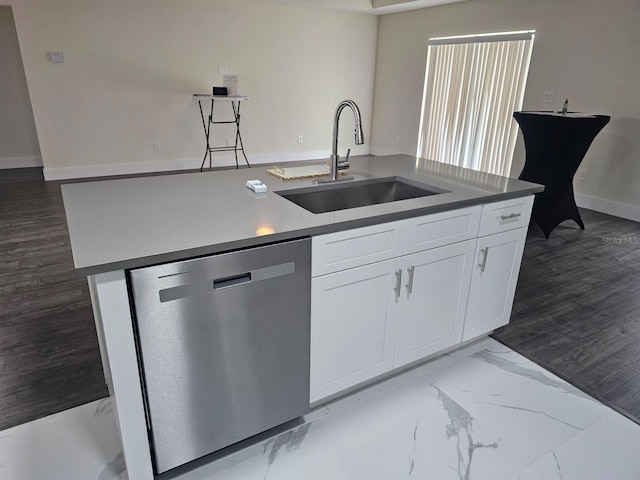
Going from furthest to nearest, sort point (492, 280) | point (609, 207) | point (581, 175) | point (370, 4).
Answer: point (370, 4)
point (581, 175)
point (609, 207)
point (492, 280)

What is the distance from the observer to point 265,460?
1.52m

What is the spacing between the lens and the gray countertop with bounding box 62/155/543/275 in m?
1.20

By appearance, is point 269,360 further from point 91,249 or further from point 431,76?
point 431,76

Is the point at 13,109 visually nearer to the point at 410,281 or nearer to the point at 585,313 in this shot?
the point at 410,281

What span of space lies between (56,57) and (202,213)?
4.66m

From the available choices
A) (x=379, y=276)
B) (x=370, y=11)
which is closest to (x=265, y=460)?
(x=379, y=276)

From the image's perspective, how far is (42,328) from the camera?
227 cm

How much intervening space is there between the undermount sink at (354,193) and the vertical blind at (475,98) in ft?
11.8

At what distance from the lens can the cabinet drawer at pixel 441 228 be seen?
1.66 meters

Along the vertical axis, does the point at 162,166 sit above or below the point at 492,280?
below

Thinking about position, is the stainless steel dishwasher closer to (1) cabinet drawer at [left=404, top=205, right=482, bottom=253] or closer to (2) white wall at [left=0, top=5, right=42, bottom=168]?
(1) cabinet drawer at [left=404, top=205, right=482, bottom=253]

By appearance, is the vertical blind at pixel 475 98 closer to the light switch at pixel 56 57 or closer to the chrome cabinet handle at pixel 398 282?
the chrome cabinet handle at pixel 398 282

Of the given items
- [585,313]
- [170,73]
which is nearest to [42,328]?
[585,313]

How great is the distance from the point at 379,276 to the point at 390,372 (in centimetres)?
53
